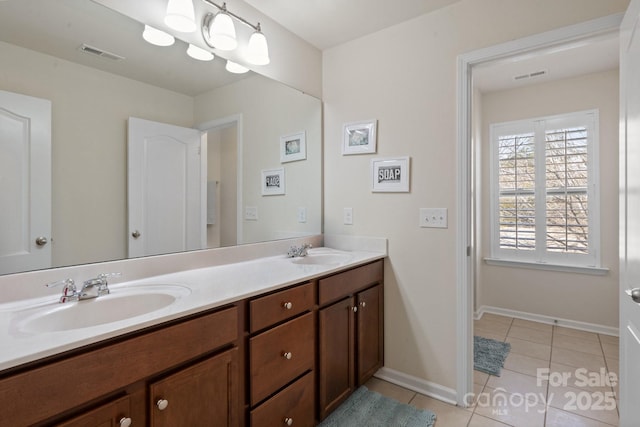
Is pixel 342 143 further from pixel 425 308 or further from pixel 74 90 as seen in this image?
pixel 74 90

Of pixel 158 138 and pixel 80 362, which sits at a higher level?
pixel 158 138

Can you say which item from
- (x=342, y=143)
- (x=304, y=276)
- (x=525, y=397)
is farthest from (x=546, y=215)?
(x=304, y=276)

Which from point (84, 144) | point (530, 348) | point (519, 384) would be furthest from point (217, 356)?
point (530, 348)

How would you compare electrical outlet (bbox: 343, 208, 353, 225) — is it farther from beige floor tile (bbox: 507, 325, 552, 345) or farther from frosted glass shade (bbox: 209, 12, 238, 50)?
beige floor tile (bbox: 507, 325, 552, 345)

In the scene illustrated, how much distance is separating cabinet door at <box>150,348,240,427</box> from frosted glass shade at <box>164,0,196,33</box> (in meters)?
1.51

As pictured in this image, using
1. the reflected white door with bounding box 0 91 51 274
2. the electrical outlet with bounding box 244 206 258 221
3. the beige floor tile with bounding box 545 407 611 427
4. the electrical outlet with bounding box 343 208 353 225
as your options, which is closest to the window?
the beige floor tile with bounding box 545 407 611 427

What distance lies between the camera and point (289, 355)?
1.43m

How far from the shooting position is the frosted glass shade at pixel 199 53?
171 cm

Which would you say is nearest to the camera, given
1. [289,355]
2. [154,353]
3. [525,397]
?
[154,353]

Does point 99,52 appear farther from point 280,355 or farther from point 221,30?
point 280,355

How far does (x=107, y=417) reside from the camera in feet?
2.86

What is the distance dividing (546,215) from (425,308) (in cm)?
206

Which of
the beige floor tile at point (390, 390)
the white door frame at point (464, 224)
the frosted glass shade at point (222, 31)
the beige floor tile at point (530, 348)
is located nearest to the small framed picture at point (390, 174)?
the white door frame at point (464, 224)

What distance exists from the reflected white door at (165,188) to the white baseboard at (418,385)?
149cm
